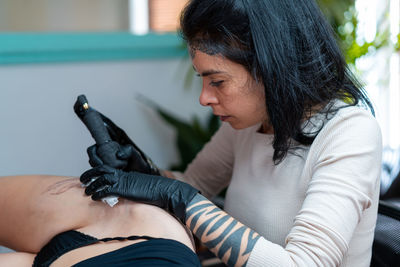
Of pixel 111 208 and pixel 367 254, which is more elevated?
pixel 111 208

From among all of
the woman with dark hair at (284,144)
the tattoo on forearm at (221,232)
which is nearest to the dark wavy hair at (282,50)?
the woman with dark hair at (284,144)

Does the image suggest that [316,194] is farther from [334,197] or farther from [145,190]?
[145,190]

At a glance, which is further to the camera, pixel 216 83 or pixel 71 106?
pixel 71 106

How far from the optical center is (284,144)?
1.23m

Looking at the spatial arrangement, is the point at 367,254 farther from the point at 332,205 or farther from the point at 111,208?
the point at 111,208

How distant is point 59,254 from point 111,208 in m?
0.16

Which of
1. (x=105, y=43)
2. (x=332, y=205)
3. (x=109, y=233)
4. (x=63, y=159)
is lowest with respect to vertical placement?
(x=63, y=159)

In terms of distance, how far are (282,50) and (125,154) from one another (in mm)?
458

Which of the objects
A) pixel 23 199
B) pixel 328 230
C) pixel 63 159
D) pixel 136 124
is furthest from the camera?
pixel 136 124

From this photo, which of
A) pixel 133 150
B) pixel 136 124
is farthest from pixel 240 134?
pixel 136 124

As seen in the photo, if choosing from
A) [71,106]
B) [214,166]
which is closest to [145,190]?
[214,166]

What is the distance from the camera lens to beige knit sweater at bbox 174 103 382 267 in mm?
1058

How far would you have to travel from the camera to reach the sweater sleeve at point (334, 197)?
3.45 feet

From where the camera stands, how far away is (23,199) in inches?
49.9
